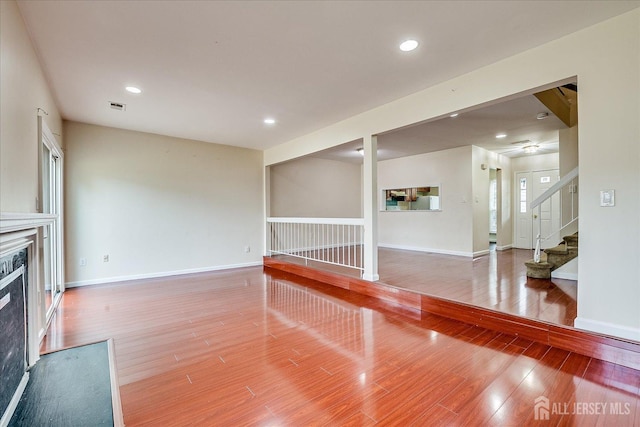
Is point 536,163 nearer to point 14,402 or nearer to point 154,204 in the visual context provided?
point 154,204

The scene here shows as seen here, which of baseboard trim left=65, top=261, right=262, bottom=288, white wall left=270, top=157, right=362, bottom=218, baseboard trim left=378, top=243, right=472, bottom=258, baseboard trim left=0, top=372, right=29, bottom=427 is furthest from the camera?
white wall left=270, top=157, right=362, bottom=218

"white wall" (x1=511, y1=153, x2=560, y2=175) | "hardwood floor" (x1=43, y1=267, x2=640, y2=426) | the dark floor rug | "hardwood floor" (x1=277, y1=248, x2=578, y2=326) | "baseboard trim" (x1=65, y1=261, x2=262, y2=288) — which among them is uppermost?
"white wall" (x1=511, y1=153, x2=560, y2=175)

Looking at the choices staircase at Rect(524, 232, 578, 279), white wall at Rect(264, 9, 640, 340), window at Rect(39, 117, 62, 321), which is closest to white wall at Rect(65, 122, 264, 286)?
window at Rect(39, 117, 62, 321)

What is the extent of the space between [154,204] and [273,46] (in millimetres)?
3812

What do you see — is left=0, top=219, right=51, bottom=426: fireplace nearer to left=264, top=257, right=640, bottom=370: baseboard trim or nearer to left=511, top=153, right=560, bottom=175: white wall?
left=264, top=257, right=640, bottom=370: baseboard trim

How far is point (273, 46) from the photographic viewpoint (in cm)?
248

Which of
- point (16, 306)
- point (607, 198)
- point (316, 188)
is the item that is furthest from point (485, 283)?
point (16, 306)

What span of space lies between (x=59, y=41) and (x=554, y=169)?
29.6 ft

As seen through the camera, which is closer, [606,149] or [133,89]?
[606,149]

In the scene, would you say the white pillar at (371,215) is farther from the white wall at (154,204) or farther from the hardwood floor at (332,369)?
the white wall at (154,204)

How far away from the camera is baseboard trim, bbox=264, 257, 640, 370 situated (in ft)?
6.89

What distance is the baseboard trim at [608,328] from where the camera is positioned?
2.07 meters

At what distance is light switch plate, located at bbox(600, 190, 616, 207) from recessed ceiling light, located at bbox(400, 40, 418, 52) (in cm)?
183

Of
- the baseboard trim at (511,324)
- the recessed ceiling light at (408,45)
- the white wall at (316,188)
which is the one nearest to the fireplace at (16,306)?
the recessed ceiling light at (408,45)
